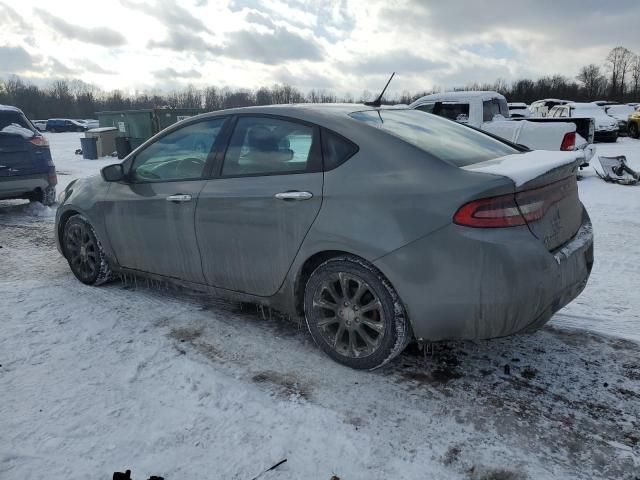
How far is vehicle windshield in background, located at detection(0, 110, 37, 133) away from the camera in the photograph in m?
7.66

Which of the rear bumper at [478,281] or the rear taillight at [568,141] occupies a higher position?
the rear taillight at [568,141]

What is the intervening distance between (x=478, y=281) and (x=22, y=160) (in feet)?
25.2

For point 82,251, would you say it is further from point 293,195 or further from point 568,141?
point 568,141

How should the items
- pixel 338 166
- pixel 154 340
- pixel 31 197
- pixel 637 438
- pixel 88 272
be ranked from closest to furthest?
pixel 637 438
pixel 338 166
pixel 154 340
pixel 88 272
pixel 31 197

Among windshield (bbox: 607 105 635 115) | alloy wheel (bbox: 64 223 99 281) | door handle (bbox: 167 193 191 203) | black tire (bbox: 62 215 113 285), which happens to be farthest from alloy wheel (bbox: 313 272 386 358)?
windshield (bbox: 607 105 635 115)

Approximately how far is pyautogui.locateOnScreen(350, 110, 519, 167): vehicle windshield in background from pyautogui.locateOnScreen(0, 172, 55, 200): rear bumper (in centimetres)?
654

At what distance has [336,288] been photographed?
2949 millimetres

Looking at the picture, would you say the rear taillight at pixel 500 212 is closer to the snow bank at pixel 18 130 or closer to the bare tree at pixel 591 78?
the snow bank at pixel 18 130

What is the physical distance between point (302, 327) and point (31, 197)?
680 centimetres

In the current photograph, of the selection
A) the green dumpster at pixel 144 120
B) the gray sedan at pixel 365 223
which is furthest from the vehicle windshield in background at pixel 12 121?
the green dumpster at pixel 144 120

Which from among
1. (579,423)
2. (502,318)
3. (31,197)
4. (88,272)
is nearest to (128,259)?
(88,272)

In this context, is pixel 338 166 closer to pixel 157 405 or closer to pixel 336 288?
pixel 336 288

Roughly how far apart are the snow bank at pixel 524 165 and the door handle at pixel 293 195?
3.05 feet

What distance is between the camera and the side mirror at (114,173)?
4.15 m
